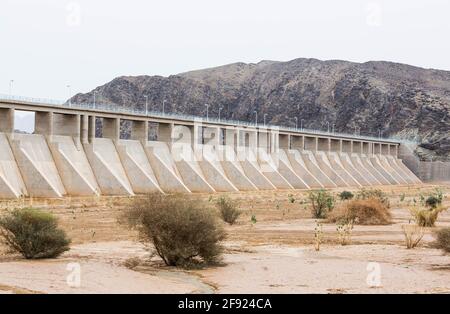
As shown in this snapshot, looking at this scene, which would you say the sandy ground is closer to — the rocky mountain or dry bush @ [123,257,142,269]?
dry bush @ [123,257,142,269]

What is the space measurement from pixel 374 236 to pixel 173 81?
5934 inches

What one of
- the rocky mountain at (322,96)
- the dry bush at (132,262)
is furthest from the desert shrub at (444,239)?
the rocky mountain at (322,96)

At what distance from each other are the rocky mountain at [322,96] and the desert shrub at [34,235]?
9903cm

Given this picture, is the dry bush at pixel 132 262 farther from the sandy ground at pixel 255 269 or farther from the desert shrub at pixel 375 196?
the desert shrub at pixel 375 196

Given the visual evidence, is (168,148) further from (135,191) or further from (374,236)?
(374,236)

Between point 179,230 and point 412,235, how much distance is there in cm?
948

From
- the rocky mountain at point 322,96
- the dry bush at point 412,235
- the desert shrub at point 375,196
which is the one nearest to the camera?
the dry bush at point 412,235

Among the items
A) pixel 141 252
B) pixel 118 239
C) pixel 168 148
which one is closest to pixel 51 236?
pixel 141 252

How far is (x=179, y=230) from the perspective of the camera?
13.2 meters

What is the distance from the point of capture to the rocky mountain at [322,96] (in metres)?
119

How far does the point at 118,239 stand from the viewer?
1900 centimetres

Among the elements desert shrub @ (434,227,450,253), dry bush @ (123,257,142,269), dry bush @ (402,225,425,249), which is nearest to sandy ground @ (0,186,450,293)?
dry bush @ (123,257,142,269)

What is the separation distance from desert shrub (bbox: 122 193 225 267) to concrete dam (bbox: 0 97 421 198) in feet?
59.4

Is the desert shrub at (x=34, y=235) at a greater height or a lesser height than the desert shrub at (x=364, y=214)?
greater
